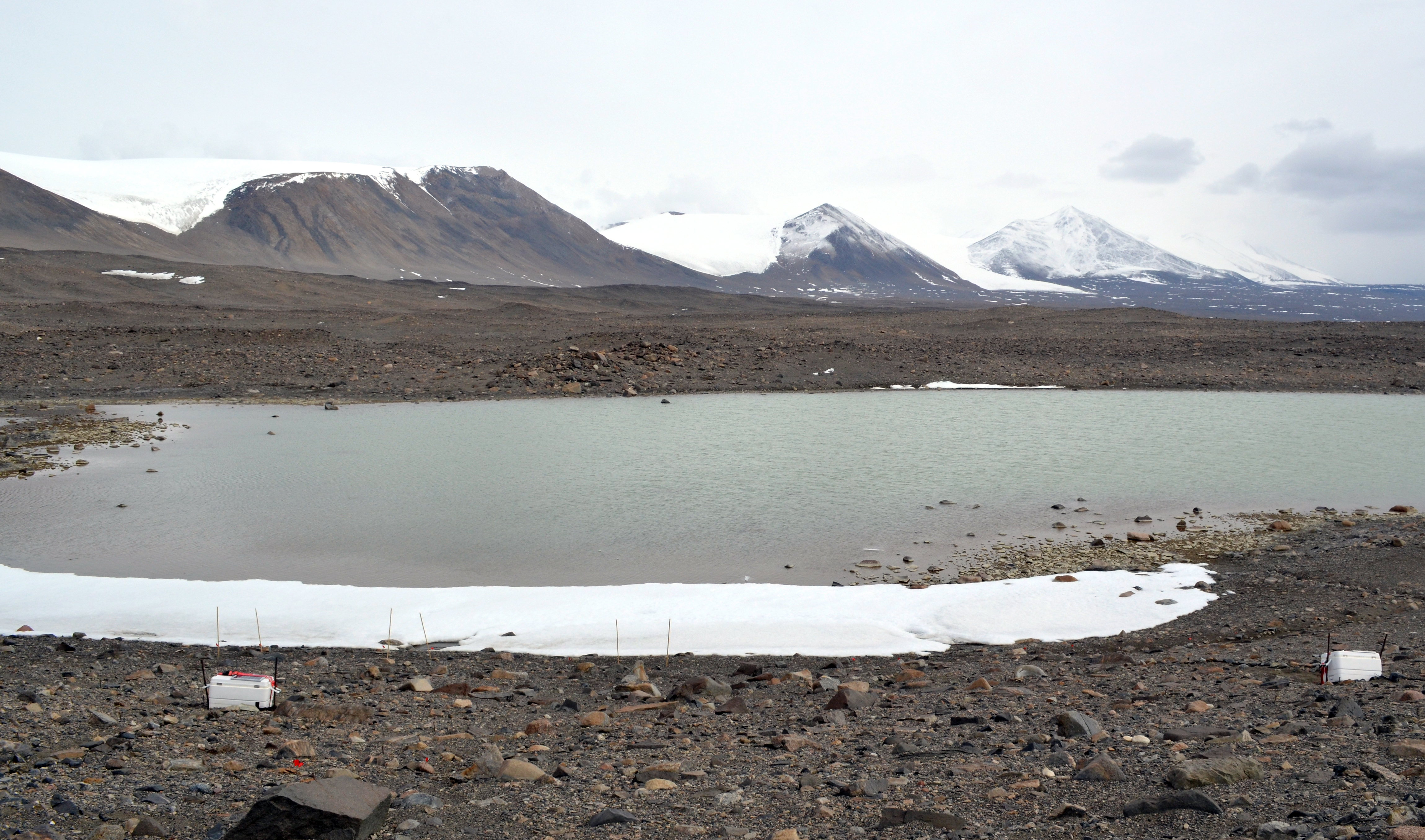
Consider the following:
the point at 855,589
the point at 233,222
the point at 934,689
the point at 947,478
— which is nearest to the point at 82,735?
the point at 934,689

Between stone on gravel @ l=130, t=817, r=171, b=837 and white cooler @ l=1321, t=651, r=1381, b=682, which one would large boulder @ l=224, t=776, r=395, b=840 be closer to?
stone on gravel @ l=130, t=817, r=171, b=837

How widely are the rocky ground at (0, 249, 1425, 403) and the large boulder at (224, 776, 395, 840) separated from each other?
25.7 metres

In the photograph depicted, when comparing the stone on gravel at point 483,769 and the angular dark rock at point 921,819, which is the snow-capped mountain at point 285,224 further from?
the angular dark rock at point 921,819

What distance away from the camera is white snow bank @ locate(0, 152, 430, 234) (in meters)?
140

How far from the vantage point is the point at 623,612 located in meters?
9.96

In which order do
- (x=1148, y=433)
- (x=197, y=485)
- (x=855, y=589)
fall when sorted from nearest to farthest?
(x=855, y=589) → (x=197, y=485) → (x=1148, y=433)

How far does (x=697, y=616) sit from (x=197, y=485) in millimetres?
11234

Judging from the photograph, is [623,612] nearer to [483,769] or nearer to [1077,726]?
[483,769]

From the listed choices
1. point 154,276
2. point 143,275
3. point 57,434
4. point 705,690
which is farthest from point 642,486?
point 143,275

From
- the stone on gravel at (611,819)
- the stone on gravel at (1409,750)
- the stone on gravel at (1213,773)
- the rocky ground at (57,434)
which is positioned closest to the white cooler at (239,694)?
the stone on gravel at (611,819)

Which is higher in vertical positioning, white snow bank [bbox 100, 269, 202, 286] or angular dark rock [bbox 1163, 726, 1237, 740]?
white snow bank [bbox 100, 269, 202, 286]

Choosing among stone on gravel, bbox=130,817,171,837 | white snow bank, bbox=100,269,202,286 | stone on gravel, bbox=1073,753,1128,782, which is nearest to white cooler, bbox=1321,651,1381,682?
stone on gravel, bbox=1073,753,1128,782

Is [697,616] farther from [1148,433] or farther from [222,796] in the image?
[1148,433]

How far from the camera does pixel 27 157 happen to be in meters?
158
